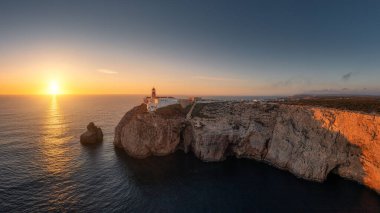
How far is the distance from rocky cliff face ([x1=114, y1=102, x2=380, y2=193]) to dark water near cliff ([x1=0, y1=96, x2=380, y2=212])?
2.42 m

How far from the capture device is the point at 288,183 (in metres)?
33.8

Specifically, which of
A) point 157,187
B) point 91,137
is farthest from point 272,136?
point 91,137

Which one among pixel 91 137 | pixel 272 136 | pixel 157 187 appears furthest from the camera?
pixel 91 137

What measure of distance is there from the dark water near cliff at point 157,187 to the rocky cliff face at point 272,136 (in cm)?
242

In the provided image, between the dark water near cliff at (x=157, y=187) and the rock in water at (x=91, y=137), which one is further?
the rock in water at (x=91, y=137)

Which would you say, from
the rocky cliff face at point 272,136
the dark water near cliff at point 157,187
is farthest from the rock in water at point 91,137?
the rocky cliff face at point 272,136

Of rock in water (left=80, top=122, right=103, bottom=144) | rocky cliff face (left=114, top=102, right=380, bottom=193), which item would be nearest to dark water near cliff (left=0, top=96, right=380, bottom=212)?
rocky cliff face (left=114, top=102, right=380, bottom=193)

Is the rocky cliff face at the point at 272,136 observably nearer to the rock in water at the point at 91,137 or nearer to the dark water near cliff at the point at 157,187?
the dark water near cliff at the point at 157,187

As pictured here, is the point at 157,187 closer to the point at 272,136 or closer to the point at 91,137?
the point at 272,136

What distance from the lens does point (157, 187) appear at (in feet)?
104

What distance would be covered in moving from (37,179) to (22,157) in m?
14.2

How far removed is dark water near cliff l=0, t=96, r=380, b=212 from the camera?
2703 cm

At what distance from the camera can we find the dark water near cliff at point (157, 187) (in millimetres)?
27031

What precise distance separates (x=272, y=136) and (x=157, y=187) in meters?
27.0
